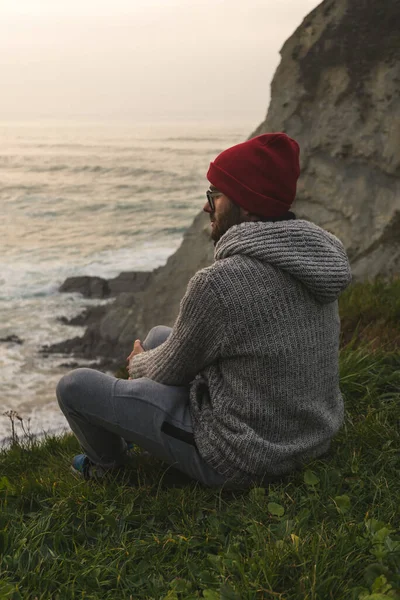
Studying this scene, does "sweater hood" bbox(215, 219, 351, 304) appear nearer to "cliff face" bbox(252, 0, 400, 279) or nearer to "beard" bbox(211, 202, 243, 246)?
"beard" bbox(211, 202, 243, 246)

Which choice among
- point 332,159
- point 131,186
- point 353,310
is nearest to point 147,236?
point 131,186

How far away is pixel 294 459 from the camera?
297cm

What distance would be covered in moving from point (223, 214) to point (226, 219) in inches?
1.0

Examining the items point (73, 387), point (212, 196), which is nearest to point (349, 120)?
point (212, 196)

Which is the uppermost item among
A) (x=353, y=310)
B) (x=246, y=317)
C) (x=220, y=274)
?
(x=220, y=274)

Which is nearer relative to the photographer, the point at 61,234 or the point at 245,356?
the point at 245,356

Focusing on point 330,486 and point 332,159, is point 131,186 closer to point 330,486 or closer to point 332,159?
point 332,159

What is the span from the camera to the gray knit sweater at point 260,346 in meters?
2.63

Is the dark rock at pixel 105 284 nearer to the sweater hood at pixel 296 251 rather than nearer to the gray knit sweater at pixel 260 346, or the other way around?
the gray knit sweater at pixel 260 346

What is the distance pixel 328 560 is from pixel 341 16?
742 cm

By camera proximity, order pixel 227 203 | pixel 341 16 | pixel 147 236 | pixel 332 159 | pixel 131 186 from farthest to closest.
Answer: pixel 131 186, pixel 147 236, pixel 332 159, pixel 341 16, pixel 227 203

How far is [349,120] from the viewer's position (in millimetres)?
8531

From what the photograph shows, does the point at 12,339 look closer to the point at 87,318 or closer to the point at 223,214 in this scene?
the point at 87,318

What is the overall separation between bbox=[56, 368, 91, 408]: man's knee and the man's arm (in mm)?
284
